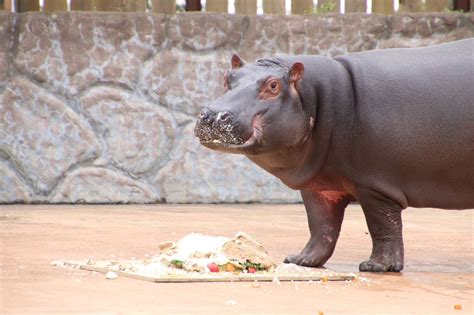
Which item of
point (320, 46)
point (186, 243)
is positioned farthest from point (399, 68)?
point (320, 46)

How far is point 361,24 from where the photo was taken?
29.2ft

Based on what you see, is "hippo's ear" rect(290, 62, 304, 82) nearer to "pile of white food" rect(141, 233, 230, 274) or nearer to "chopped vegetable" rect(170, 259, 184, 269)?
"pile of white food" rect(141, 233, 230, 274)

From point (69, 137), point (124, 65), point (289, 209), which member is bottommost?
point (289, 209)

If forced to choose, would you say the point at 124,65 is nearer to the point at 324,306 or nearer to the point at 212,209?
the point at 212,209

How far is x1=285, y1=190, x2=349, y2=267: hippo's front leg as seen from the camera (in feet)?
16.5

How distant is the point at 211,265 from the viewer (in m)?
4.38

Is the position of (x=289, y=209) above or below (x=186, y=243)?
below

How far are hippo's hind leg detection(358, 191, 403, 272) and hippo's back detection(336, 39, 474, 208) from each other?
0.06 m

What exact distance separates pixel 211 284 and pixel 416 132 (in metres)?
1.37

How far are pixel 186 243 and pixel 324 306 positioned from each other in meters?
1.15

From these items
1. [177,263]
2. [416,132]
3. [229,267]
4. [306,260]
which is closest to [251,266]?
[229,267]

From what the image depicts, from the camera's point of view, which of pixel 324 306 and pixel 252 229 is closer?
pixel 324 306

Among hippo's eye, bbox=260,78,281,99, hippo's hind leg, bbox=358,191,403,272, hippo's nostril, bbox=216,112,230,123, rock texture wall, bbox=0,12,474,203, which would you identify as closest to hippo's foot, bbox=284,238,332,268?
hippo's hind leg, bbox=358,191,403,272

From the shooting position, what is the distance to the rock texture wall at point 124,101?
8.47 m
